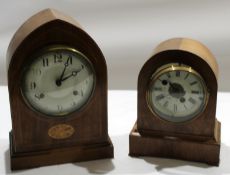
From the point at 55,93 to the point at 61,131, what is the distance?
137mm

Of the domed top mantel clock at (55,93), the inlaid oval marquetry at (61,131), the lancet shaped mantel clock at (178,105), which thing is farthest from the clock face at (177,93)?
the inlaid oval marquetry at (61,131)

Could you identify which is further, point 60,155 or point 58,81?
point 60,155

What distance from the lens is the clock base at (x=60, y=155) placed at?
5.58ft

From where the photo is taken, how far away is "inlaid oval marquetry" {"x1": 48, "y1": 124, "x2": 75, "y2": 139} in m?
1.69

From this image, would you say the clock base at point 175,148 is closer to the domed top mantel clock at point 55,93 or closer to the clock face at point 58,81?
the domed top mantel clock at point 55,93

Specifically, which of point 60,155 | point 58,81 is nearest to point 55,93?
point 58,81

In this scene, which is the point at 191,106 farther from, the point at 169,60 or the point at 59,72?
the point at 59,72

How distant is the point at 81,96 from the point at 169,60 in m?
0.30

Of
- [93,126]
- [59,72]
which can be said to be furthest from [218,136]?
[59,72]

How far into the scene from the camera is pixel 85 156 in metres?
1.76

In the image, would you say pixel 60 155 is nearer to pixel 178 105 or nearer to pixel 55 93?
pixel 55 93

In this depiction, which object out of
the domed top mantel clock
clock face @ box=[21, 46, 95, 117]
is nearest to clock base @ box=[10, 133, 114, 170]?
the domed top mantel clock

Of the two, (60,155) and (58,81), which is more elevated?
(58,81)

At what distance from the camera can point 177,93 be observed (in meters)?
1.66
